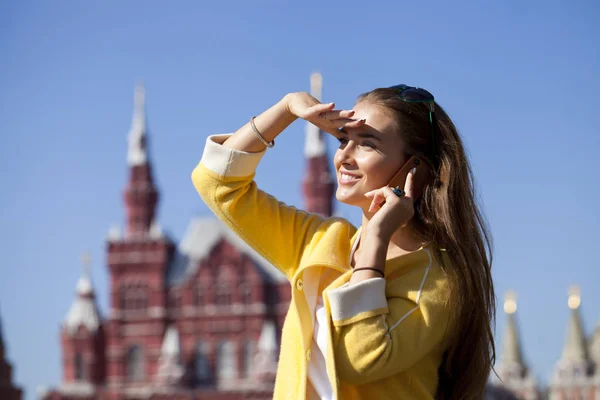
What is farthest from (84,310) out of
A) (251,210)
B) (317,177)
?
(251,210)

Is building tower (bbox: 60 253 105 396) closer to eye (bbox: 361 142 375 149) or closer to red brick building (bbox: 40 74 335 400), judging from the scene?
red brick building (bbox: 40 74 335 400)

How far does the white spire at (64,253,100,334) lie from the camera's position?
38062 millimetres

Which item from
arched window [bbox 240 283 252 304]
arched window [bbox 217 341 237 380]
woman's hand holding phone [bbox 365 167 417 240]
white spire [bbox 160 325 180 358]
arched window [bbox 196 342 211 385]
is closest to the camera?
woman's hand holding phone [bbox 365 167 417 240]

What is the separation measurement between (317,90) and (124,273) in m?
8.88

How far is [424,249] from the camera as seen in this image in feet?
9.37

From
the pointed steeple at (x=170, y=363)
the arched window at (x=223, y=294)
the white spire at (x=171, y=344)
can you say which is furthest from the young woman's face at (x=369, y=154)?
the arched window at (x=223, y=294)

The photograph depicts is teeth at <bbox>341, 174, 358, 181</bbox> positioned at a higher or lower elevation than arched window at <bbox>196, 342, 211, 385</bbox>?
higher

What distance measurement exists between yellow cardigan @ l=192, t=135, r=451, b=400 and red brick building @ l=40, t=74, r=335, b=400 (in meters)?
33.8

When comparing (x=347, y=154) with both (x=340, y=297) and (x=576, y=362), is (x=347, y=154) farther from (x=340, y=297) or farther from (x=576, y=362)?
(x=576, y=362)

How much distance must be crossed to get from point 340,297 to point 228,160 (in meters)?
0.61

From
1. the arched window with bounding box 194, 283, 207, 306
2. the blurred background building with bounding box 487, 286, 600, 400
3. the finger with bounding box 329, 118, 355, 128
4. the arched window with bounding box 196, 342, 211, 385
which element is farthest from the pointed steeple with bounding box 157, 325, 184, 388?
the finger with bounding box 329, 118, 355, 128

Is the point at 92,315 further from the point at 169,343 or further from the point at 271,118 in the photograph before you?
the point at 271,118

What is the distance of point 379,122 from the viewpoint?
292cm

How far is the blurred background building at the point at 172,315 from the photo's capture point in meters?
37.2
